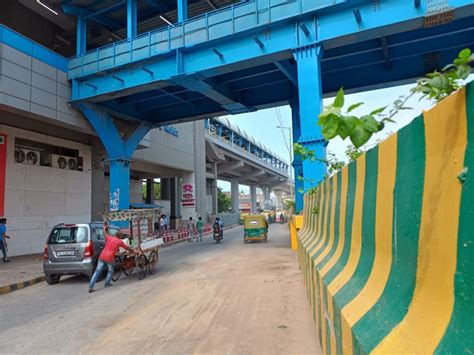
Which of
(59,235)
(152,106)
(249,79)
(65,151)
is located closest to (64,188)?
(65,151)

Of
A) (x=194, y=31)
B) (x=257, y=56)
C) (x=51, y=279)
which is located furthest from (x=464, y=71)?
(x=194, y=31)

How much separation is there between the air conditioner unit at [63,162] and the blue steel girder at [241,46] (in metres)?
3.40

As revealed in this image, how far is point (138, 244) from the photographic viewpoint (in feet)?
36.7

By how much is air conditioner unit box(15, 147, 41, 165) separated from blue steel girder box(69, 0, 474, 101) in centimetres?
331

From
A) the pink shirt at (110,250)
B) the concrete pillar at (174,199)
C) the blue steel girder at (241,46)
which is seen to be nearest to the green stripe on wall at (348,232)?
the pink shirt at (110,250)

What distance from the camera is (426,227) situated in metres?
1.81

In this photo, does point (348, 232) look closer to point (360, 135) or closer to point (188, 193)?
point (360, 135)

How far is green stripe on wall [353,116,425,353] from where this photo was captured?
6.26 feet

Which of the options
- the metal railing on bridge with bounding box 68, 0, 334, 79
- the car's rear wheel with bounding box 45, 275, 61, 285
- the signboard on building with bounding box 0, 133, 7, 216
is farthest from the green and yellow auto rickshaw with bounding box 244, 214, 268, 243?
the car's rear wheel with bounding box 45, 275, 61, 285

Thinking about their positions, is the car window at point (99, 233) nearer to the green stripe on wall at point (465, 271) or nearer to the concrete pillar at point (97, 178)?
the green stripe on wall at point (465, 271)

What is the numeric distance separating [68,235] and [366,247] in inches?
374

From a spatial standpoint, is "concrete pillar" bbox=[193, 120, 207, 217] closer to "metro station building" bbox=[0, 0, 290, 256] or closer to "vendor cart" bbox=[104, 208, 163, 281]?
"metro station building" bbox=[0, 0, 290, 256]

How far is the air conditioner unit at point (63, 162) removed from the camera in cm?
1878

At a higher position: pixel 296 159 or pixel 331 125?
pixel 296 159
